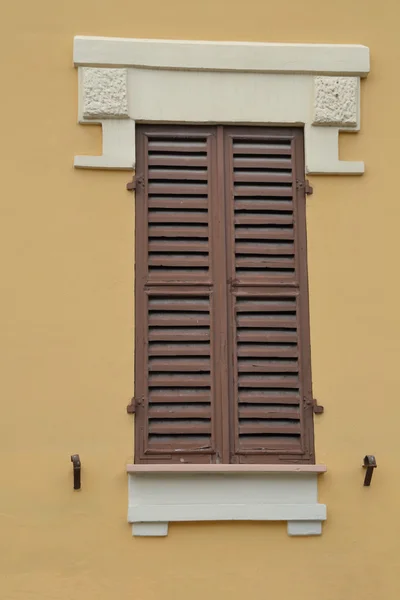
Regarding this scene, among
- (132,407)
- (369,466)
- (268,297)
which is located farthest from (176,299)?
(369,466)

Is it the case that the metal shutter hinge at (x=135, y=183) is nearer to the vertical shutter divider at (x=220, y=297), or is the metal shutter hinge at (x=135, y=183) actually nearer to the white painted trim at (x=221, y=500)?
the vertical shutter divider at (x=220, y=297)

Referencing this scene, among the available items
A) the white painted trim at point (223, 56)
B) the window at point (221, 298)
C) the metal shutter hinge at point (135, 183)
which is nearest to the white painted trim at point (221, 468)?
the window at point (221, 298)

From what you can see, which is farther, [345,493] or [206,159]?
[206,159]

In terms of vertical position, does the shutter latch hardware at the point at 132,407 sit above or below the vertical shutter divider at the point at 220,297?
below

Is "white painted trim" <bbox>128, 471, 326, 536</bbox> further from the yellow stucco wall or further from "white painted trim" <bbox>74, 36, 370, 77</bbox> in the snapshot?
"white painted trim" <bbox>74, 36, 370, 77</bbox>

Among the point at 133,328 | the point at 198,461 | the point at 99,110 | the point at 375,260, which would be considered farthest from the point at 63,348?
the point at 375,260

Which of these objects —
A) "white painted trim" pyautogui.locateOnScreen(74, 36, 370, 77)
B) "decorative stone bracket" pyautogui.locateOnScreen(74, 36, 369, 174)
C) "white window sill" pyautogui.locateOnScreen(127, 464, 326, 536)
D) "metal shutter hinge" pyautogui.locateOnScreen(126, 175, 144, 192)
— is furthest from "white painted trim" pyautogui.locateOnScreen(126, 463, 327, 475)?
"white painted trim" pyautogui.locateOnScreen(74, 36, 370, 77)

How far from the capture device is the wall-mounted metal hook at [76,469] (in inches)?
229

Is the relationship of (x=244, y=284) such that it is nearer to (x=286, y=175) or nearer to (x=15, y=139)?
(x=286, y=175)

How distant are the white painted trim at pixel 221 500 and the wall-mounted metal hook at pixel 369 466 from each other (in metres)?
0.30

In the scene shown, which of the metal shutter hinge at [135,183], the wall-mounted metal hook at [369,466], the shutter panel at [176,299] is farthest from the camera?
the metal shutter hinge at [135,183]

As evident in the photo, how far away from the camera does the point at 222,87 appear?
21.2 feet

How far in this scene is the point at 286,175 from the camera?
6.46 meters

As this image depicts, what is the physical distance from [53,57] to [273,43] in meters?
1.35
